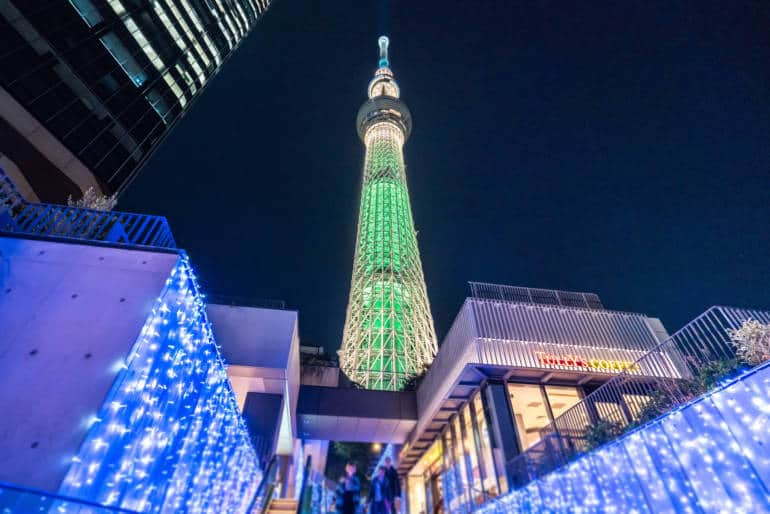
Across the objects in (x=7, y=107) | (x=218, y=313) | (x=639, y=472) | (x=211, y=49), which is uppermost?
(x=211, y=49)

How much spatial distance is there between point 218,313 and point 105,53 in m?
10.5

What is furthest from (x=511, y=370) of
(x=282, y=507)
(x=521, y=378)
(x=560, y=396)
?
(x=282, y=507)

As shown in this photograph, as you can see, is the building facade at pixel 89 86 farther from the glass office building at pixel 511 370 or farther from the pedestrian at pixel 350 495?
the glass office building at pixel 511 370

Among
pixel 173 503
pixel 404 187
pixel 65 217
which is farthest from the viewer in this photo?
pixel 404 187

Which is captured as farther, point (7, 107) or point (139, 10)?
point (139, 10)

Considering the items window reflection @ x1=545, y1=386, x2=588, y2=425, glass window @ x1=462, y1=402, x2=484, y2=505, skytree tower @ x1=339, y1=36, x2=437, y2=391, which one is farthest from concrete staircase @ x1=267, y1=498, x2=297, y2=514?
skytree tower @ x1=339, y1=36, x2=437, y2=391

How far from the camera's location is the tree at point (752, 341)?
4969 millimetres

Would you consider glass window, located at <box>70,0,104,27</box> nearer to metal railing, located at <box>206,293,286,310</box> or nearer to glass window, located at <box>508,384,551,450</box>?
metal railing, located at <box>206,293,286,310</box>

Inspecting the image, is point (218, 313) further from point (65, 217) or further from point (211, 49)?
point (211, 49)

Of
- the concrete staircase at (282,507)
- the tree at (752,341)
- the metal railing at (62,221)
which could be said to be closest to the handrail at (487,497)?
the concrete staircase at (282,507)

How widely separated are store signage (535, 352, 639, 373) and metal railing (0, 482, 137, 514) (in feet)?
33.0

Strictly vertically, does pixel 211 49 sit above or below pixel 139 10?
above

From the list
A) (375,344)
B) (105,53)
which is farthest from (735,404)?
(375,344)

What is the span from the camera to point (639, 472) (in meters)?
4.94
